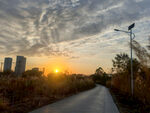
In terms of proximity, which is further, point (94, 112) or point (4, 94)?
point (4, 94)

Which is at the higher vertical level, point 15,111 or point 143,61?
point 143,61

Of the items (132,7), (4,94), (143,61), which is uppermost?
(132,7)

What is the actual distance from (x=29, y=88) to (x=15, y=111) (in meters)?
3.39

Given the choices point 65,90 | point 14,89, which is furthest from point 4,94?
point 65,90

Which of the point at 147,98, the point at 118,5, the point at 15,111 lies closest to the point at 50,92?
the point at 15,111

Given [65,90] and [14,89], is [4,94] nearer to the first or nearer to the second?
[14,89]

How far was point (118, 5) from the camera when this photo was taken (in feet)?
34.8

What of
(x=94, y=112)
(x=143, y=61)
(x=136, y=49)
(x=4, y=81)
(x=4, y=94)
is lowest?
(x=94, y=112)

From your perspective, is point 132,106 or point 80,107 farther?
point 132,106

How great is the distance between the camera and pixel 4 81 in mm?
8930

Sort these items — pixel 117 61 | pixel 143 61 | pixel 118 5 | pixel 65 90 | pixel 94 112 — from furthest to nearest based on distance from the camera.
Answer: pixel 117 61 < pixel 65 90 < pixel 118 5 < pixel 143 61 < pixel 94 112

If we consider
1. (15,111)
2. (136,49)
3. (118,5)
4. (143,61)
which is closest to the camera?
(15,111)

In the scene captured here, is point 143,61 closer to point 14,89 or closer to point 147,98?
point 147,98

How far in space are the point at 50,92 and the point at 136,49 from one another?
8318mm
